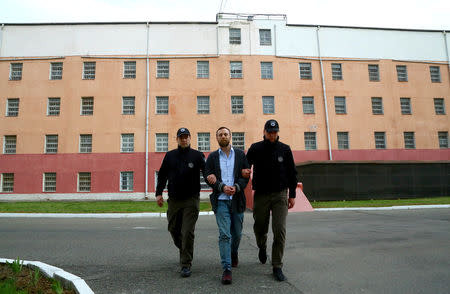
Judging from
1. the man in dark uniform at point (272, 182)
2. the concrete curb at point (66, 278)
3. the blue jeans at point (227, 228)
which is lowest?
the concrete curb at point (66, 278)

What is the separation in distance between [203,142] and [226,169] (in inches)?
766

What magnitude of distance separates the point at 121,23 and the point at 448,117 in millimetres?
27323

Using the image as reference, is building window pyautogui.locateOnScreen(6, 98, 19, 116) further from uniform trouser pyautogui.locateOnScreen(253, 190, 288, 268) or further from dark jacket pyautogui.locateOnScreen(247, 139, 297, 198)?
uniform trouser pyautogui.locateOnScreen(253, 190, 288, 268)

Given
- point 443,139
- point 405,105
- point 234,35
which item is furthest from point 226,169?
point 443,139

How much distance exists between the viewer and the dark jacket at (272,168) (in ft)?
A: 13.9

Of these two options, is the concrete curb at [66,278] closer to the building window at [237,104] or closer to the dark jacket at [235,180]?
the dark jacket at [235,180]

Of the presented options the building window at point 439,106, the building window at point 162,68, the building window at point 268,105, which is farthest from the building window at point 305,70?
the building window at point 439,106

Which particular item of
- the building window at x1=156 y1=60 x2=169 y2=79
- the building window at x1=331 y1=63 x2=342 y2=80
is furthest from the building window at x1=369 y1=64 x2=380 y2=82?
the building window at x1=156 y1=60 x2=169 y2=79

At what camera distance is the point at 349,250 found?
5.46 meters

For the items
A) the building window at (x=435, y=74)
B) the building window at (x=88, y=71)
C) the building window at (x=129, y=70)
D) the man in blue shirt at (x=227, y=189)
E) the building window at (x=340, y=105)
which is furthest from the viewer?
the building window at (x=435, y=74)

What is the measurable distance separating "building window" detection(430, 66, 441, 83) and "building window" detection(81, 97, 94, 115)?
27.7 metres

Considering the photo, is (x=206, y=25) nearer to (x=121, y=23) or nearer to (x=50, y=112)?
(x=121, y=23)

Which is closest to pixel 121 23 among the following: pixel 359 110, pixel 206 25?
pixel 206 25

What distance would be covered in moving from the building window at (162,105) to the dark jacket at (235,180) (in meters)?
20.1
